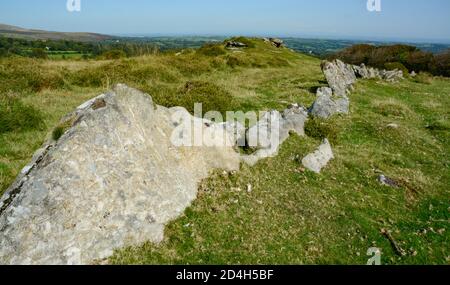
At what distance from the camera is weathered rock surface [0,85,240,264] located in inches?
280

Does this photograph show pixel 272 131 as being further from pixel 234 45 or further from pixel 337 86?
pixel 234 45

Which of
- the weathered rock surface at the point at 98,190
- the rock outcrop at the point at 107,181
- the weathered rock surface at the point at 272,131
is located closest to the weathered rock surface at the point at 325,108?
the weathered rock surface at the point at 272,131

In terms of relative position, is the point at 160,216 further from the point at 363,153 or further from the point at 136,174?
the point at 363,153

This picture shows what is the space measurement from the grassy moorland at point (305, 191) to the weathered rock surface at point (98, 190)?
575mm

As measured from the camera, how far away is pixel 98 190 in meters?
7.95

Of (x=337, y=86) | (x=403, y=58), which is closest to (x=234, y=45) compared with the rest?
(x=403, y=58)

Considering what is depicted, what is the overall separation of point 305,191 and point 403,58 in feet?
201

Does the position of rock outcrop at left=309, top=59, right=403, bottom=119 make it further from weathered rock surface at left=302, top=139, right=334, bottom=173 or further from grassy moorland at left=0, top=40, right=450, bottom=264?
weathered rock surface at left=302, top=139, right=334, bottom=173

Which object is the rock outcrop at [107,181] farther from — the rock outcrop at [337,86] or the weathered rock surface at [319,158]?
the rock outcrop at [337,86]

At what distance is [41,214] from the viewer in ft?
23.7

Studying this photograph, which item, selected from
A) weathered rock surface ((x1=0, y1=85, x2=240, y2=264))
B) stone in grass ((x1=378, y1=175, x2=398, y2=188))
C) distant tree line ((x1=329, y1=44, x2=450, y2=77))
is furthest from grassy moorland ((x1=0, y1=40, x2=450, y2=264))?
distant tree line ((x1=329, y1=44, x2=450, y2=77))

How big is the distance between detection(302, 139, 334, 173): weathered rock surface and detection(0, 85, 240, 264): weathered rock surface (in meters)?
4.65

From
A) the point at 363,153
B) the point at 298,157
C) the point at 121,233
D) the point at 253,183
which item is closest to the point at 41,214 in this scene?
the point at 121,233
